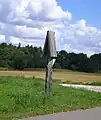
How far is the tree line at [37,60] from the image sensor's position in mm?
98569

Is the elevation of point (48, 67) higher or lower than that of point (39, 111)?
higher

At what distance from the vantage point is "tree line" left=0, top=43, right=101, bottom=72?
323ft

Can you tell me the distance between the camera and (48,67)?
1862cm

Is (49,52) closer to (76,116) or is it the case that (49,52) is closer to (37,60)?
(76,116)

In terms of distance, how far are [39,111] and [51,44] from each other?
12.8 feet

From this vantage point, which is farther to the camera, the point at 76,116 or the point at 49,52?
the point at 49,52

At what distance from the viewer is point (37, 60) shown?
329ft

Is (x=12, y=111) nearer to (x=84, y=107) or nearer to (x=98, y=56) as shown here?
(x=84, y=107)

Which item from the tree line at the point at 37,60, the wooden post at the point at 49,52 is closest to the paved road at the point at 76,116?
the wooden post at the point at 49,52

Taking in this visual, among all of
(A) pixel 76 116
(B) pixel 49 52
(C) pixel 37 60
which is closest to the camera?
(A) pixel 76 116

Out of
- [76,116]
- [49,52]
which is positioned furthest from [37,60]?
[76,116]

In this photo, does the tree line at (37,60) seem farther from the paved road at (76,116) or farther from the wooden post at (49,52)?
the paved road at (76,116)

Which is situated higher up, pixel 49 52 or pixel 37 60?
pixel 37 60

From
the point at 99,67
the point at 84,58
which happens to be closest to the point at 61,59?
the point at 84,58
